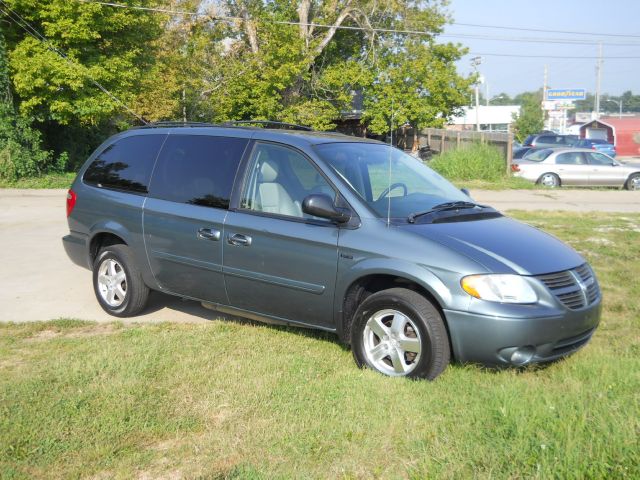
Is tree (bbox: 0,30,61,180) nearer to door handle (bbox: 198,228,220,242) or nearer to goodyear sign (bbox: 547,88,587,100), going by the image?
door handle (bbox: 198,228,220,242)

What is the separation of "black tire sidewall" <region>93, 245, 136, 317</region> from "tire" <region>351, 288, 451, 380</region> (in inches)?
100

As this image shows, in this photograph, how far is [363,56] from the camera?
42562 mm

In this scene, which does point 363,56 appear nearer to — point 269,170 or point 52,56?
point 52,56

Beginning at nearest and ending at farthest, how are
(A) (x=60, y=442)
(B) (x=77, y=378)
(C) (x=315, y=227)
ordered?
(A) (x=60, y=442) < (B) (x=77, y=378) < (C) (x=315, y=227)

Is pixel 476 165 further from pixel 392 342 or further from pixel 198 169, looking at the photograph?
pixel 392 342

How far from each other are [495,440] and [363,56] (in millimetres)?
40966

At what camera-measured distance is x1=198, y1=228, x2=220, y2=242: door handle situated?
18.9ft

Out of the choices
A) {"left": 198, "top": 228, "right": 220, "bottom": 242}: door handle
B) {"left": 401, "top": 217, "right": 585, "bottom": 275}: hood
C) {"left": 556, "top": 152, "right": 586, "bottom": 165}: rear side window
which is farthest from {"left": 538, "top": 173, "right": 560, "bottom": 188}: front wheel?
{"left": 198, "top": 228, "right": 220, "bottom": 242}: door handle

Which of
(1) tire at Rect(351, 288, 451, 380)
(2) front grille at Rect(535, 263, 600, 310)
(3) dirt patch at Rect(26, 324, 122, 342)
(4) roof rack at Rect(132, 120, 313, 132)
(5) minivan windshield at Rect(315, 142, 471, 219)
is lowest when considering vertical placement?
(3) dirt patch at Rect(26, 324, 122, 342)

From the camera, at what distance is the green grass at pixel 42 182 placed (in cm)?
2106

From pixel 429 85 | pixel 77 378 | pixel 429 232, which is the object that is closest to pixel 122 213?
pixel 77 378

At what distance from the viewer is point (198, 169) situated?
614 centimetres

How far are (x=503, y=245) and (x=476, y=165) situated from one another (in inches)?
721

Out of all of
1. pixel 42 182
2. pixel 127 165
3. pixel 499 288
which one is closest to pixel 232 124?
pixel 127 165
